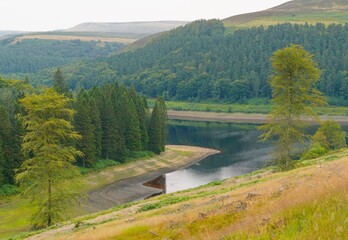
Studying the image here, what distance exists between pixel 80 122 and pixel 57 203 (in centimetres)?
3873

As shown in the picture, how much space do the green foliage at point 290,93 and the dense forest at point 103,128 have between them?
41286mm

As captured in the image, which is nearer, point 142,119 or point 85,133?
point 85,133

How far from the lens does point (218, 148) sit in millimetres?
107062

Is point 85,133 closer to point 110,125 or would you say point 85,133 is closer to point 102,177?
point 110,125

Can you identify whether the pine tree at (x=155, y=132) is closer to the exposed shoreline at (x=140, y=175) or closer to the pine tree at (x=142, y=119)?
the pine tree at (x=142, y=119)

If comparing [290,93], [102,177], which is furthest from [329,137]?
[102,177]

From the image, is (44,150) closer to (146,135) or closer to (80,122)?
(80,122)

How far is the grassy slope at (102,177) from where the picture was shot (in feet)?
169

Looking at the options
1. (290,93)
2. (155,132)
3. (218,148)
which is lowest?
(218,148)

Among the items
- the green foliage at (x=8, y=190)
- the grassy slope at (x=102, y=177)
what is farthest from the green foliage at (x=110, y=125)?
the green foliage at (x=8, y=190)

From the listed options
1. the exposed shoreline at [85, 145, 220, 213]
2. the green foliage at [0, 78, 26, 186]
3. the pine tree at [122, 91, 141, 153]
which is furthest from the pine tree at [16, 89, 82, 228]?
the pine tree at [122, 91, 141, 153]

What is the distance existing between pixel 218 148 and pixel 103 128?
35.1 metres

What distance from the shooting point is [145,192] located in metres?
70.8

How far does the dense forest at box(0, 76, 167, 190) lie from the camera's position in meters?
65.9
